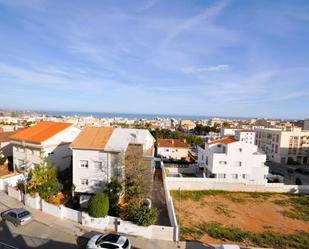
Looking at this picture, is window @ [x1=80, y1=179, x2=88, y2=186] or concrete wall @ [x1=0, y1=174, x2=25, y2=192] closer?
window @ [x1=80, y1=179, x2=88, y2=186]

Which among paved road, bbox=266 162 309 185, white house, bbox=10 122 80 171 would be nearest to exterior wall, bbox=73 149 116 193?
white house, bbox=10 122 80 171

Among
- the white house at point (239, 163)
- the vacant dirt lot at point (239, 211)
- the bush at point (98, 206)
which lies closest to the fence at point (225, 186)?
the vacant dirt lot at point (239, 211)

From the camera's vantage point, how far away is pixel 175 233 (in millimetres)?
17656

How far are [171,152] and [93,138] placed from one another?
3222 cm

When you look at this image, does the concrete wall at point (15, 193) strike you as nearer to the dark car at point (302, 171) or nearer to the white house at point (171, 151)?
the white house at point (171, 151)

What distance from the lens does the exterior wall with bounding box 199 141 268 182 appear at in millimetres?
37844

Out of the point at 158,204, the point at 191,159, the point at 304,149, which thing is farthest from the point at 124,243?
the point at 304,149

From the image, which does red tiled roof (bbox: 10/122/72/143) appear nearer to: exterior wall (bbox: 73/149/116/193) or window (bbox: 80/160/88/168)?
exterior wall (bbox: 73/149/116/193)

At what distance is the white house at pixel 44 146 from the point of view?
2942cm

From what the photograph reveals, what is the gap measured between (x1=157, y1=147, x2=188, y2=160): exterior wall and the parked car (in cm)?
3829

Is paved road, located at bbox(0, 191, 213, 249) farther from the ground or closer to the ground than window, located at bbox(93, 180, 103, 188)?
closer to the ground

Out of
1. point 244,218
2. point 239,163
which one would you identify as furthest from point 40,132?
point 239,163

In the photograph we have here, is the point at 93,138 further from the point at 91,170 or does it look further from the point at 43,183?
the point at 43,183

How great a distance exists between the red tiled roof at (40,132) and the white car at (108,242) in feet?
54.6
